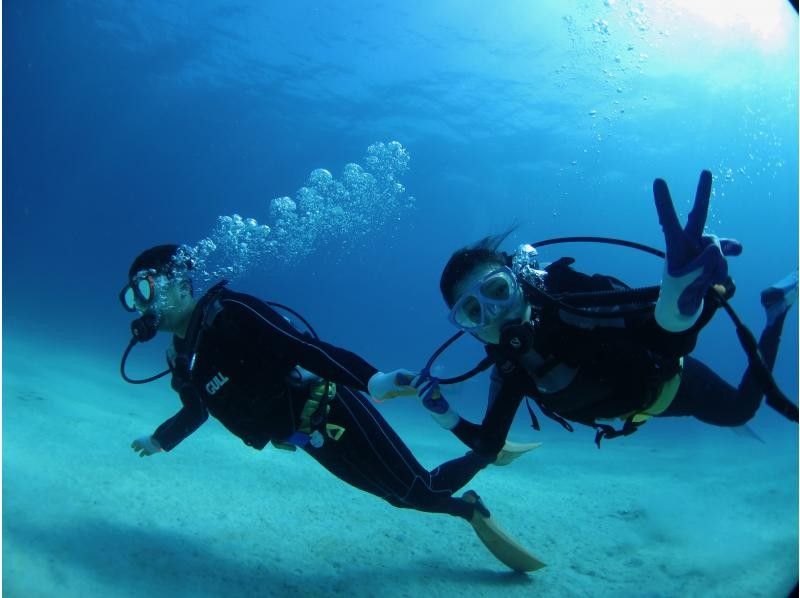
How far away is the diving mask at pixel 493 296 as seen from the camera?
288 centimetres

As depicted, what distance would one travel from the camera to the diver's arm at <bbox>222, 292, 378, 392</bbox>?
3.24 meters

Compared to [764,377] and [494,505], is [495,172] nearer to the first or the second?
[494,505]

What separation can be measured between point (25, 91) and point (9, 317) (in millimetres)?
37899

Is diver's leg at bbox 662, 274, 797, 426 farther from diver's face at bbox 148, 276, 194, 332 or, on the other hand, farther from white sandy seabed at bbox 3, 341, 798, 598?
diver's face at bbox 148, 276, 194, 332

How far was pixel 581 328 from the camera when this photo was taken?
282cm

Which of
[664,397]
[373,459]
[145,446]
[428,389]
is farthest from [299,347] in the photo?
[664,397]

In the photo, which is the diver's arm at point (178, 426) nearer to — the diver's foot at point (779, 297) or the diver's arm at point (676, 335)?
the diver's arm at point (676, 335)

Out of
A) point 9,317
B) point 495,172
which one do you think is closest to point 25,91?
point 9,317

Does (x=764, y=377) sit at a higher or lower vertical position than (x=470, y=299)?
higher

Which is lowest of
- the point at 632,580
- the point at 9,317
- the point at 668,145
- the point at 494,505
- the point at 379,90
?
the point at 9,317

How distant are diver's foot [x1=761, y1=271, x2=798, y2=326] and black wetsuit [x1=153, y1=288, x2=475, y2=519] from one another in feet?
9.73

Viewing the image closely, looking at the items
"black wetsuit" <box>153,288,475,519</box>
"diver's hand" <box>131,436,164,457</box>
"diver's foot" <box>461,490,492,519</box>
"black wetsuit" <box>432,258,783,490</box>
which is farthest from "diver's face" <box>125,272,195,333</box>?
"diver's foot" <box>461,490,492,519</box>

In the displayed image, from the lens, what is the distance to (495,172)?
3341 centimetres

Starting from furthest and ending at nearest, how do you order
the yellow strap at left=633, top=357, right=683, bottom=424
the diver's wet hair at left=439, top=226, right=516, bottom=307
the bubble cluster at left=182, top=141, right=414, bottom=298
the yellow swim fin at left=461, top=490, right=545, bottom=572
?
1. the bubble cluster at left=182, top=141, right=414, bottom=298
2. the yellow swim fin at left=461, top=490, right=545, bottom=572
3. the diver's wet hair at left=439, top=226, right=516, bottom=307
4. the yellow strap at left=633, top=357, right=683, bottom=424
